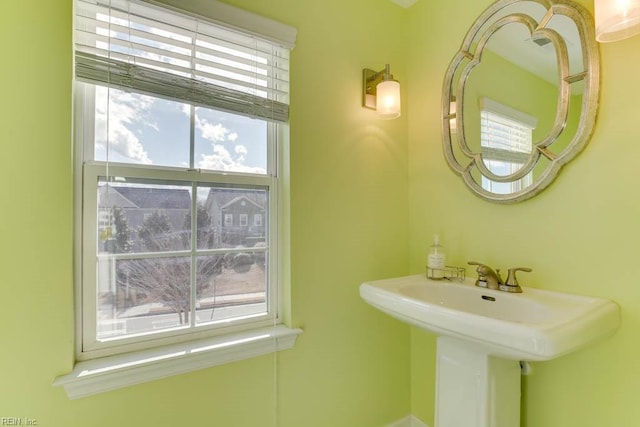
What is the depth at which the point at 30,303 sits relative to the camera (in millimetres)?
817

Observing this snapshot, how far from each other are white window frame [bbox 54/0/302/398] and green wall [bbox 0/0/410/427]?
49 millimetres

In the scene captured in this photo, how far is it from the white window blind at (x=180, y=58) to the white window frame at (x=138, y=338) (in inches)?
1.9

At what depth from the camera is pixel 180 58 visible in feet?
3.33

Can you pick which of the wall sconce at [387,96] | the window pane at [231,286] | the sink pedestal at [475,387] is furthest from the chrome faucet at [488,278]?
the window pane at [231,286]

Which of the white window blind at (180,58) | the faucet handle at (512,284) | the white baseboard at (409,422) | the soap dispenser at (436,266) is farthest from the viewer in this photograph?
the white baseboard at (409,422)

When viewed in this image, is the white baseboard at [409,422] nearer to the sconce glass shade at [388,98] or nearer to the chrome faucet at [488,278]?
the chrome faucet at [488,278]

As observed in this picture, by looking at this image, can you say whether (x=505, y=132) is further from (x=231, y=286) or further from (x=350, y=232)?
(x=231, y=286)

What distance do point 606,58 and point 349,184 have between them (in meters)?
0.94

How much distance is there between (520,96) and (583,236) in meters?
0.56

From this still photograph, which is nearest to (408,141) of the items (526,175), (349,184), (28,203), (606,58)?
(349,184)

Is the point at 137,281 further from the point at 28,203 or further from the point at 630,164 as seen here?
the point at 630,164

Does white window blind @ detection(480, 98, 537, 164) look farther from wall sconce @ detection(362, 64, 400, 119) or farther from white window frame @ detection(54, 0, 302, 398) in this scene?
white window frame @ detection(54, 0, 302, 398)

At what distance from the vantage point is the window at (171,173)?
938 mm

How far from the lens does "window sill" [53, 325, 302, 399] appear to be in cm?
86
